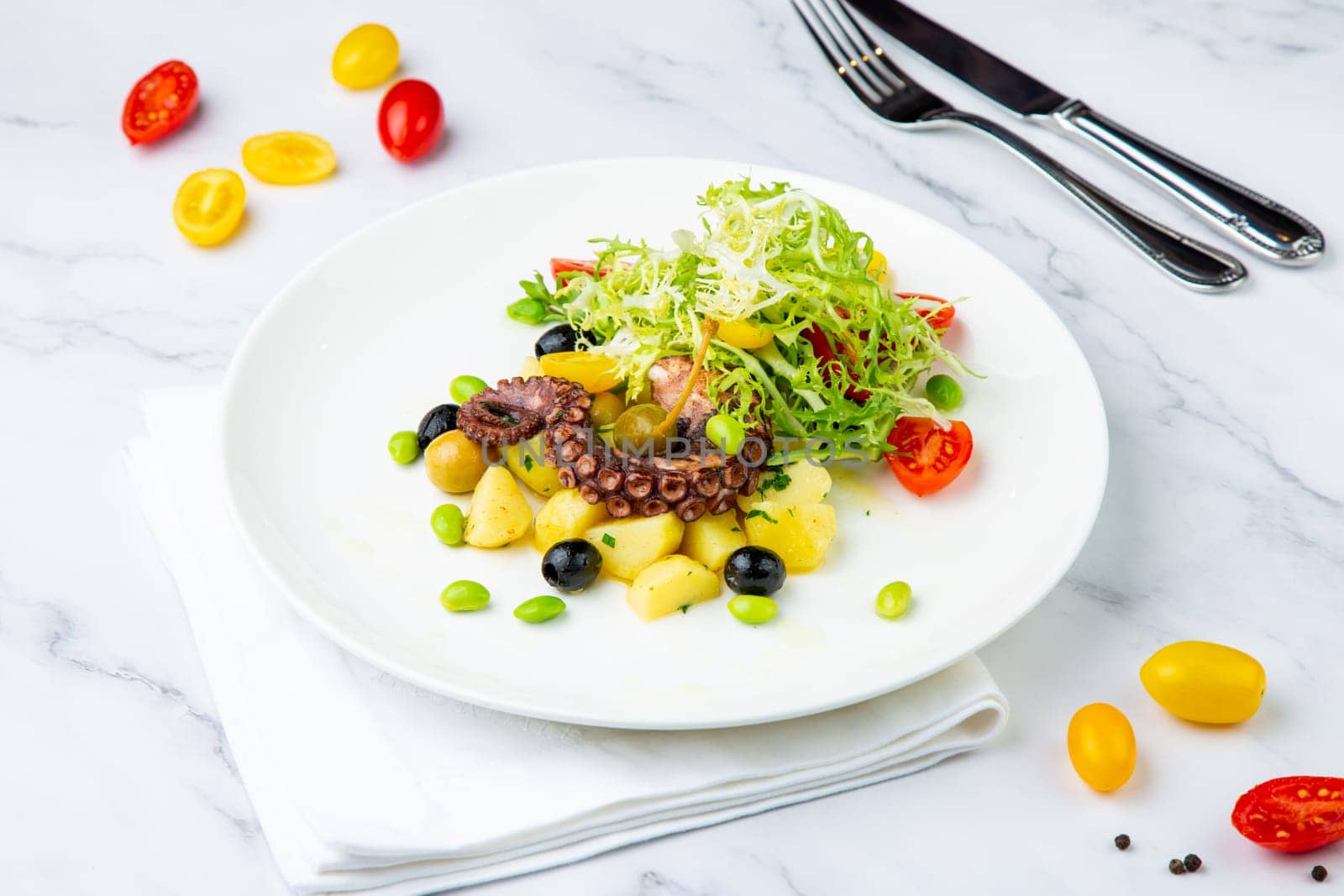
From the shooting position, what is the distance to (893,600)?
332 cm

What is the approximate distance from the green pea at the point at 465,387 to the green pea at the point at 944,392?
1.38 meters

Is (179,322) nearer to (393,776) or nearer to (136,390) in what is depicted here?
(136,390)

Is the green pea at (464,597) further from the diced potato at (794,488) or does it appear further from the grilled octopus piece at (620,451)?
the diced potato at (794,488)

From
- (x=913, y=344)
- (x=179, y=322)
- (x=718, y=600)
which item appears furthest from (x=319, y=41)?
(x=718, y=600)

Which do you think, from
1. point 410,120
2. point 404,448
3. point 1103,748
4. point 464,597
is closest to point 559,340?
point 404,448

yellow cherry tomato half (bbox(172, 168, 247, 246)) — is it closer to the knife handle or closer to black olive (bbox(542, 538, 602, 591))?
black olive (bbox(542, 538, 602, 591))

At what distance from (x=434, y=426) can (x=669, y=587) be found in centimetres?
96

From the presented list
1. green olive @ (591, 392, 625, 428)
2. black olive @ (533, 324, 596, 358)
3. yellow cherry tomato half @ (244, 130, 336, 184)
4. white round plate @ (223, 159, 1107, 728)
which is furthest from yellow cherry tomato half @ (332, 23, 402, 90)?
green olive @ (591, 392, 625, 428)

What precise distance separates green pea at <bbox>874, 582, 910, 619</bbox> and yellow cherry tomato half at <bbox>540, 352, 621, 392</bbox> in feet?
3.49

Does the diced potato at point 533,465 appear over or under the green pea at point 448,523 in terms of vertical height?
over

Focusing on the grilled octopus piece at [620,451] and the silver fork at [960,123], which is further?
the silver fork at [960,123]

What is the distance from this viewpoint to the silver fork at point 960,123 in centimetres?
490

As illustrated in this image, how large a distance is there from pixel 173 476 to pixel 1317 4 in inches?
223

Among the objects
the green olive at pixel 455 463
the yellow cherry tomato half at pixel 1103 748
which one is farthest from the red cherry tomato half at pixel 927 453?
the green olive at pixel 455 463
